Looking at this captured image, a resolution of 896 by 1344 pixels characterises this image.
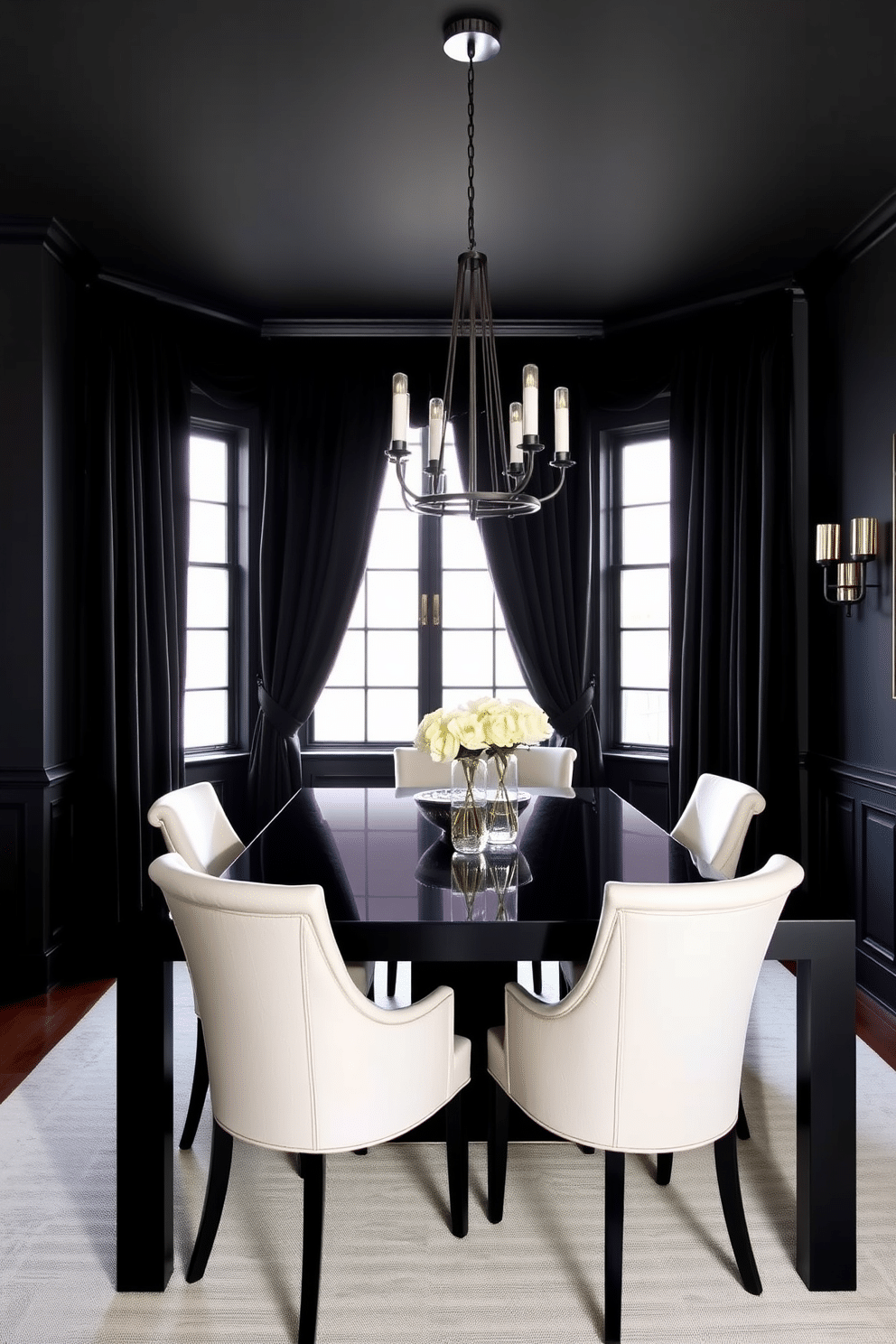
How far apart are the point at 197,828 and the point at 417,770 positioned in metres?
1.46

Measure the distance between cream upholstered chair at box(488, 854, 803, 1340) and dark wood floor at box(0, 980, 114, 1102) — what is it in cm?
191

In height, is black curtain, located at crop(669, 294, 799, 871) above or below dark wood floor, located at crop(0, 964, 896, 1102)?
above

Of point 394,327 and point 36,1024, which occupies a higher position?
point 394,327

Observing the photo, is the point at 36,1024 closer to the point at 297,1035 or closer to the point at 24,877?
the point at 24,877

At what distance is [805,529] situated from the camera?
174 inches

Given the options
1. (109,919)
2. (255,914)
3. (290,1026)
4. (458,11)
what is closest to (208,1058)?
(290,1026)

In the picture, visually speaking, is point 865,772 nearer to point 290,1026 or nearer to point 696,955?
point 696,955

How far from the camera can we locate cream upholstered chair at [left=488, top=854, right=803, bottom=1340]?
1706 mm

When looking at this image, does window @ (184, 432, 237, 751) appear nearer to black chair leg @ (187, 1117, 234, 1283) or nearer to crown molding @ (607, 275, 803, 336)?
crown molding @ (607, 275, 803, 336)

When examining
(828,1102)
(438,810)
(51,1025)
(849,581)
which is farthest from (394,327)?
(828,1102)

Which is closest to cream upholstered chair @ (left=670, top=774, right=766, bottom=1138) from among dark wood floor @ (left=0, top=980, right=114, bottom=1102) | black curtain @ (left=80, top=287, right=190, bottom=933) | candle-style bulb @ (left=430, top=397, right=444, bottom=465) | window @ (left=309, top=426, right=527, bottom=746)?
candle-style bulb @ (left=430, top=397, right=444, bottom=465)

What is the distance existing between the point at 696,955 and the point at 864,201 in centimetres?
312

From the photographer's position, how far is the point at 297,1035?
1767 millimetres

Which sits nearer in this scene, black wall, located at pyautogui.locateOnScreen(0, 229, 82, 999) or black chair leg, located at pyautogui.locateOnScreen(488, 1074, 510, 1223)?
black chair leg, located at pyautogui.locateOnScreen(488, 1074, 510, 1223)
